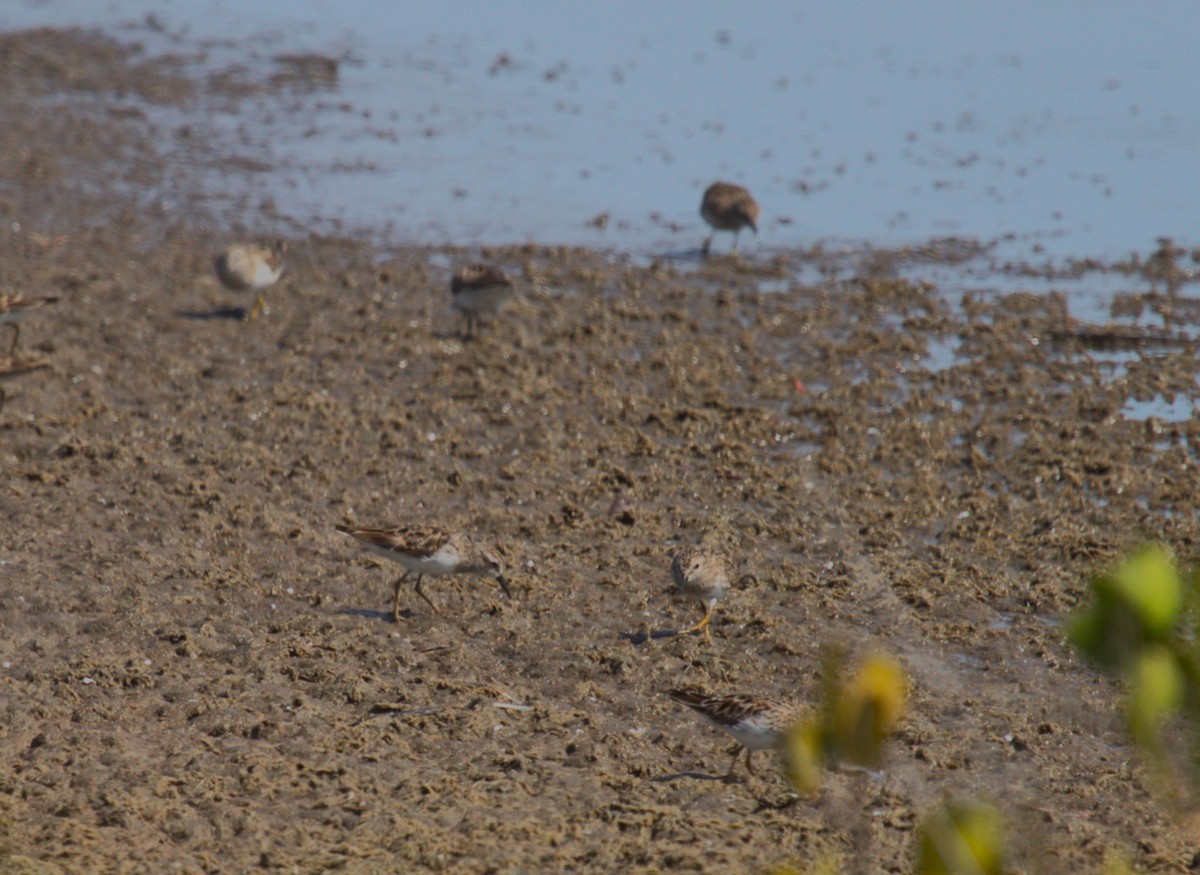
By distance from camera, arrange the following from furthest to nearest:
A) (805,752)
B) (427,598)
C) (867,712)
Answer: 1. (427,598)
2. (805,752)
3. (867,712)

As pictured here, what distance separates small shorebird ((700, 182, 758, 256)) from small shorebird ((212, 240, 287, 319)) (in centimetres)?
460

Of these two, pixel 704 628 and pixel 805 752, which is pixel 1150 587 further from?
pixel 704 628

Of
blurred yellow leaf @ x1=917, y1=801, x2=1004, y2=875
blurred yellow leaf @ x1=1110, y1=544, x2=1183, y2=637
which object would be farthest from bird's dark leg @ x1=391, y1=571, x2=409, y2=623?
blurred yellow leaf @ x1=1110, y1=544, x2=1183, y2=637

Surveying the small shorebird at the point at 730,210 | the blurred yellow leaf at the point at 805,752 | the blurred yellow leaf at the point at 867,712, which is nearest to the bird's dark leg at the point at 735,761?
the blurred yellow leaf at the point at 805,752

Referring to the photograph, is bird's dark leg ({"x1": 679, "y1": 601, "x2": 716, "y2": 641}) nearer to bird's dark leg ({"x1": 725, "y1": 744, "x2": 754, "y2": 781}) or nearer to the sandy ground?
the sandy ground

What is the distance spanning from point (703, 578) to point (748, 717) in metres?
1.65

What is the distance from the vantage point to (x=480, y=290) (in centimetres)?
1270

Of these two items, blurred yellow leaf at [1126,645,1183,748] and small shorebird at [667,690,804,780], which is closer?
Answer: blurred yellow leaf at [1126,645,1183,748]

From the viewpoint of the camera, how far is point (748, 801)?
6.45 meters

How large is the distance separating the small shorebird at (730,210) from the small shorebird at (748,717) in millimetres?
9135

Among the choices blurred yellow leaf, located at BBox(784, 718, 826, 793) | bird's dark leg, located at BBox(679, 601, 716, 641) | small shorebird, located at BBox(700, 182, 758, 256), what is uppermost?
blurred yellow leaf, located at BBox(784, 718, 826, 793)

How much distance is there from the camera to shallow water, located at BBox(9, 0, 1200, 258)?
1700 cm

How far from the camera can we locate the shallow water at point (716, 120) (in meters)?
17.0

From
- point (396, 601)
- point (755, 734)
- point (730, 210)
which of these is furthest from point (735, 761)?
point (730, 210)
